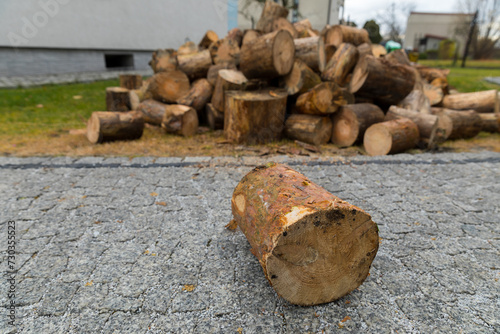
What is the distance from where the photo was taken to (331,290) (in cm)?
186

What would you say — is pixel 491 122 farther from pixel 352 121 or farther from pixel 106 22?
pixel 106 22

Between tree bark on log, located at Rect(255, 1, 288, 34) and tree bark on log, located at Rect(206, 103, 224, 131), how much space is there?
2815 millimetres

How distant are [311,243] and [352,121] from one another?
372 centimetres

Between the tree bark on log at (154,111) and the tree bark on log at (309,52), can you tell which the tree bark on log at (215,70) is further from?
the tree bark on log at (309,52)

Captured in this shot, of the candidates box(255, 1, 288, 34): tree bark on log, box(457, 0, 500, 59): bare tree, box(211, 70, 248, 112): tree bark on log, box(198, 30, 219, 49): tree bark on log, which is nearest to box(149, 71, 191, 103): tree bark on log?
box(211, 70, 248, 112): tree bark on log

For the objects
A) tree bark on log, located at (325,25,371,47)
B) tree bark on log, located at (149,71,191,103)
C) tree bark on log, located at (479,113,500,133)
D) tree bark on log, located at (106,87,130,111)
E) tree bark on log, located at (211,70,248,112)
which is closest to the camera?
tree bark on log, located at (211,70,248,112)

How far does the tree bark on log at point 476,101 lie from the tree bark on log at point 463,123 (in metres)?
1.08

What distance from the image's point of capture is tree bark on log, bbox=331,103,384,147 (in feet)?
16.3

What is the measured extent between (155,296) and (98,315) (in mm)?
321

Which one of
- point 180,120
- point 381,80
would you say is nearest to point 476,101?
point 381,80

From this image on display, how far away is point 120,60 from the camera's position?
12070 mm

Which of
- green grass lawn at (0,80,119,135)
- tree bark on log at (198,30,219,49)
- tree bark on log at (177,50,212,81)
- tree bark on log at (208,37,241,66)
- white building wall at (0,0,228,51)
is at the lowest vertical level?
green grass lawn at (0,80,119,135)

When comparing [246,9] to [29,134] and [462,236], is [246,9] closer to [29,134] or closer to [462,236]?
[29,134]

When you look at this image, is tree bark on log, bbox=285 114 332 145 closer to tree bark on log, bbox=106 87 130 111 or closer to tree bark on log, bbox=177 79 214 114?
tree bark on log, bbox=177 79 214 114
